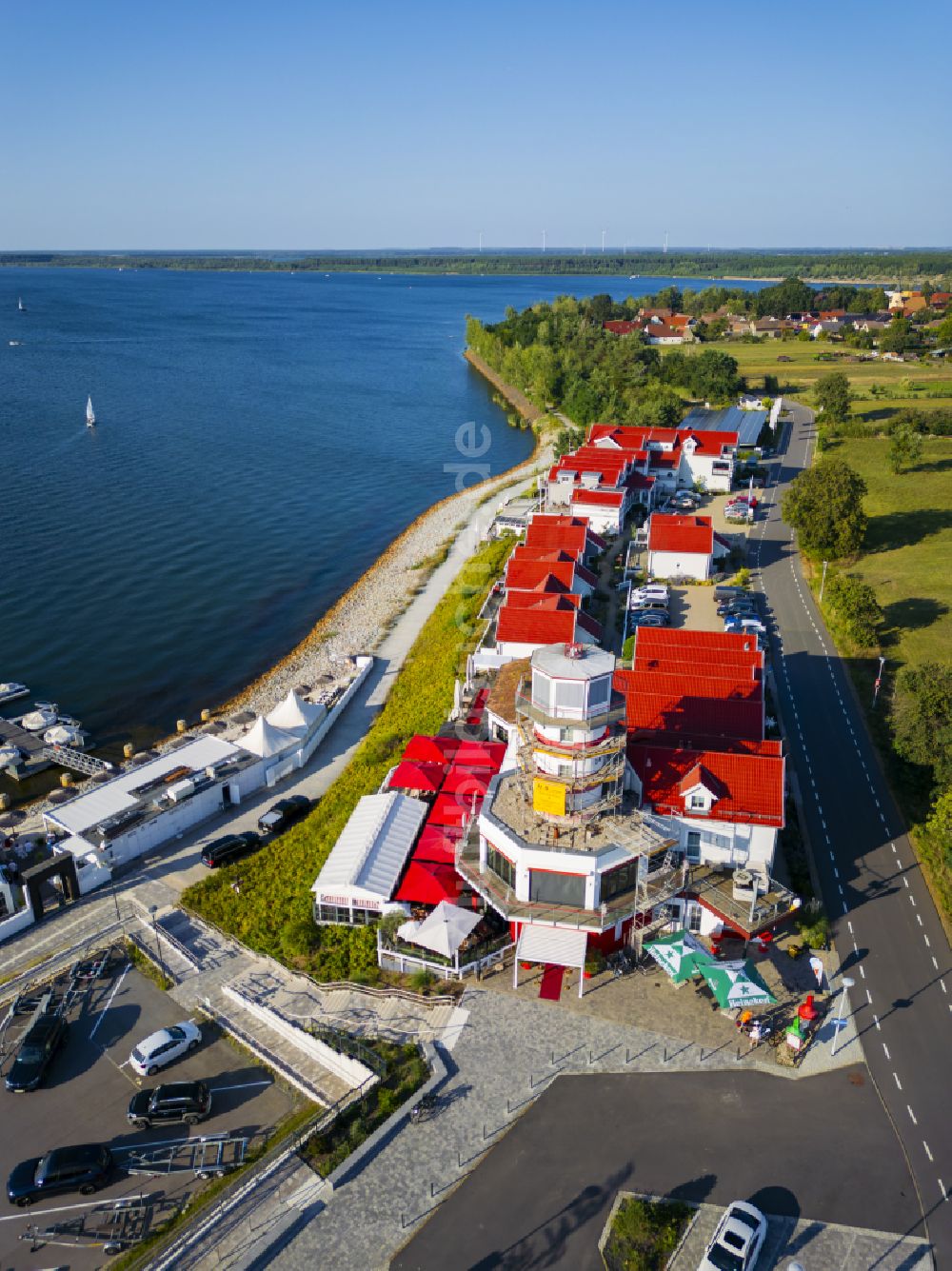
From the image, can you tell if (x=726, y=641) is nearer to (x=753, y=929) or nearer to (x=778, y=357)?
(x=753, y=929)

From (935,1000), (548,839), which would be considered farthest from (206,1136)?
(935,1000)

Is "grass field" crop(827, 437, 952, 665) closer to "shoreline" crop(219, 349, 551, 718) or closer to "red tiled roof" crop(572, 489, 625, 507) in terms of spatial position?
"red tiled roof" crop(572, 489, 625, 507)

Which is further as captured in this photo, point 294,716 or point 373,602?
point 373,602

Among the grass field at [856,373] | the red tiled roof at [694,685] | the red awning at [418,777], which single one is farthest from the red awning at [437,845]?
the grass field at [856,373]

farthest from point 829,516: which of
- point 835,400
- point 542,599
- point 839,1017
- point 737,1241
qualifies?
point 737,1241

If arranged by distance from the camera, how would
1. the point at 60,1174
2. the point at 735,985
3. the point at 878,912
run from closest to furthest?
the point at 60,1174 < the point at 735,985 < the point at 878,912

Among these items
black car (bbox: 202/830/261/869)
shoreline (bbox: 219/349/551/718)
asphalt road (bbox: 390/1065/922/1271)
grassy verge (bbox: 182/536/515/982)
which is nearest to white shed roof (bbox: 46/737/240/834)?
black car (bbox: 202/830/261/869)

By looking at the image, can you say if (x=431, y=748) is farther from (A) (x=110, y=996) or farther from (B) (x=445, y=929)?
(A) (x=110, y=996)
